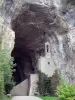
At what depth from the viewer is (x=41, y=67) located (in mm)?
24047

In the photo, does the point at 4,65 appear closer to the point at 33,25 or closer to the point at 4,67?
the point at 4,67

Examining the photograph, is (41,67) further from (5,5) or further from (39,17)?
(5,5)

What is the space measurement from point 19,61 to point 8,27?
11.3 metres

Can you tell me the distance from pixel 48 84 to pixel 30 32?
17.7 feet

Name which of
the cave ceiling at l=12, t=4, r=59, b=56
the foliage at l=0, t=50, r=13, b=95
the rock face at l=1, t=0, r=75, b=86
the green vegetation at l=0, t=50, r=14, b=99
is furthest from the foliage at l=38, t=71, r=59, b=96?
the foliage at l=0, t=50, r=13, b=95

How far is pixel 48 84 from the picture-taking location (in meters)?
22.6

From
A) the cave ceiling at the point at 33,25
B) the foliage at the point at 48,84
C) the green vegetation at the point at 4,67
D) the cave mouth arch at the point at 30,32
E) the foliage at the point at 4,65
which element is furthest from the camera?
the foliage at the point at 48,84

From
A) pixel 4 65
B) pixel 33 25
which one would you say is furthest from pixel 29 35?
pixel 4 65

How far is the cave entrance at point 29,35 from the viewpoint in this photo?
2188 centimetres

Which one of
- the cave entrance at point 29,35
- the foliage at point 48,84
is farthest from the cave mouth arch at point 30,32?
the foliage at point 48,84

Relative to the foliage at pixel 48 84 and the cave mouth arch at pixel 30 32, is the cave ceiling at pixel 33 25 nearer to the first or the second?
the cave mouth arch at pixel 30 32

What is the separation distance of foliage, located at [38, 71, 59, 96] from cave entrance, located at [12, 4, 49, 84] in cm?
354

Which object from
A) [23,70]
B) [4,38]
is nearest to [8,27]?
[4,38]

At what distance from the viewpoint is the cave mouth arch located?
2180 centimetres
